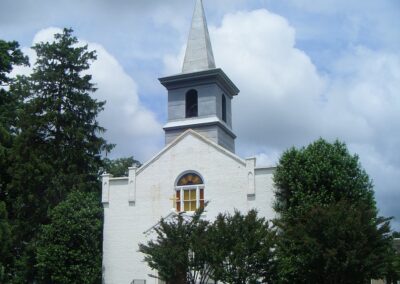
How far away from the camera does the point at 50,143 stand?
3688cm

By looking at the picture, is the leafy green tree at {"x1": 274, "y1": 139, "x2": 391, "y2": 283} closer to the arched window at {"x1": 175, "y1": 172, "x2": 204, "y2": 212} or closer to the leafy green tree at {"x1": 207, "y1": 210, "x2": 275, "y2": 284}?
the leafy green tree at {"x1": 207, "y1": 210, "x2": 275, "y2": 284}

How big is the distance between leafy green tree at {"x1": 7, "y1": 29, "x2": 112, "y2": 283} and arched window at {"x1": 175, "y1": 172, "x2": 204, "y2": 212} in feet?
23.0

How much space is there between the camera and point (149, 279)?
102 ft

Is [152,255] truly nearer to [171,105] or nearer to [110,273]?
[110,273]

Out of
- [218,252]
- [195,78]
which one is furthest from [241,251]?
[195,78]

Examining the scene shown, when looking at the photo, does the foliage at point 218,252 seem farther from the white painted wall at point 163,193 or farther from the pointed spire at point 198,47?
the pointed spire at point 198,47

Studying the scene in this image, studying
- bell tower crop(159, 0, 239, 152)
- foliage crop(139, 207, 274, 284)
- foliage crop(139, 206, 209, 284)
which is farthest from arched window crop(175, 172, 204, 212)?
foliage crop(139, 207, 274, 284)

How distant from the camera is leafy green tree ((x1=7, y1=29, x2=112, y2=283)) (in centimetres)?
3441

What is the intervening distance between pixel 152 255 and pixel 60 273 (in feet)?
27.3

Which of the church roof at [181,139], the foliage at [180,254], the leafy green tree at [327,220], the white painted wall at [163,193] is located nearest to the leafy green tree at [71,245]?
the white painted wall at [163,193]

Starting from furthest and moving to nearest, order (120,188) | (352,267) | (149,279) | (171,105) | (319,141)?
(171,105)
(120,188)
(149,279)
(319,141)
(352,267)

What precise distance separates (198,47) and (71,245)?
56.4 ft

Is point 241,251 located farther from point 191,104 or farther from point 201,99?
point 191,104

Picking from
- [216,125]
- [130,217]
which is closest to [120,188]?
[130,217]
